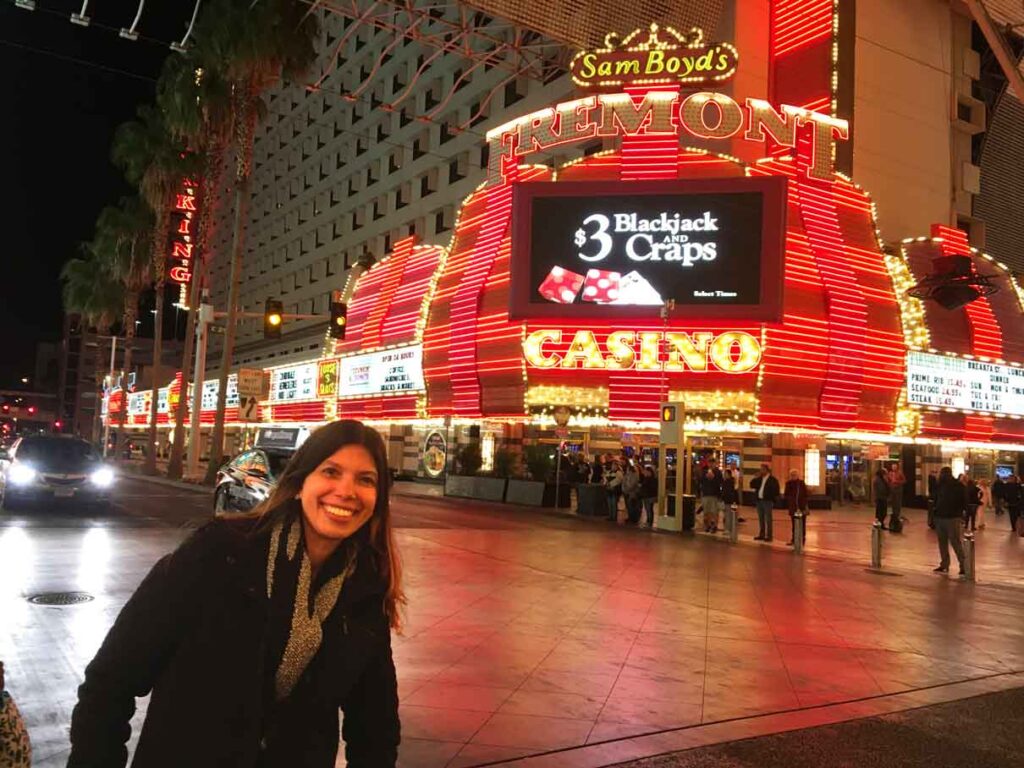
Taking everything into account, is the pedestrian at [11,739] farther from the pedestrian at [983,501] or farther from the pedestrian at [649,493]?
the pedestrian at [983,501]

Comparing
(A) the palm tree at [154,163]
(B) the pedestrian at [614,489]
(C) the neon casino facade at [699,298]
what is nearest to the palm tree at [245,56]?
(A) the palm tree at [154,163]

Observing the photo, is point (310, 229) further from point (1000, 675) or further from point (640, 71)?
point (1000, 675)

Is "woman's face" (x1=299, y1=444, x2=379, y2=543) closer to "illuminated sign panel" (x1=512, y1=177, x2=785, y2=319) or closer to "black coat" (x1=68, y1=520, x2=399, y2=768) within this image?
"black coat" (x1=68, y1=520, x2=399, y2=768)

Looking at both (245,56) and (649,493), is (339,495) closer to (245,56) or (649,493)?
(649,493)

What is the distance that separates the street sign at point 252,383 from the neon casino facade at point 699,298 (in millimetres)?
6660

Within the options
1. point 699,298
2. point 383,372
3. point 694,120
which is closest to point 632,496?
point 699,298

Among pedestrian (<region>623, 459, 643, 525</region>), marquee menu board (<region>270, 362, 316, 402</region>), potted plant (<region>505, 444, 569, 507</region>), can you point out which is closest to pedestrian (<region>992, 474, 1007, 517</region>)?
pedestrian (<region>623, 459, 643, 525</region>)

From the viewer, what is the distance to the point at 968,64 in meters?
39.5

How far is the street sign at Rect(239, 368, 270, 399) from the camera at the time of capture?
26453 mm

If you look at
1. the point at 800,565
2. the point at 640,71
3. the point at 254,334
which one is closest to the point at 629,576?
the point at 800,565

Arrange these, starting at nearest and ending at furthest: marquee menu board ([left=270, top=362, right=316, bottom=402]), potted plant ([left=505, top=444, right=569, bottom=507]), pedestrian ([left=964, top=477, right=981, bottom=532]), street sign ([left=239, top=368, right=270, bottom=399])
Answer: pedestrian ([left=964, top=477, right=981, bottom=532])
potted plant ([left=505, top=444, right=569, bottom=507])
street sign ([left=239, top=368, right=270, bottom=399])
marquee menu board ([left=270, top=362, right=316, bottom=402])

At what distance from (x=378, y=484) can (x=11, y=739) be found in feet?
3.71

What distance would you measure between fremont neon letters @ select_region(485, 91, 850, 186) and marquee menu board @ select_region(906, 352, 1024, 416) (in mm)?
7371

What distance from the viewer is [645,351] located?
25906 millimetres
